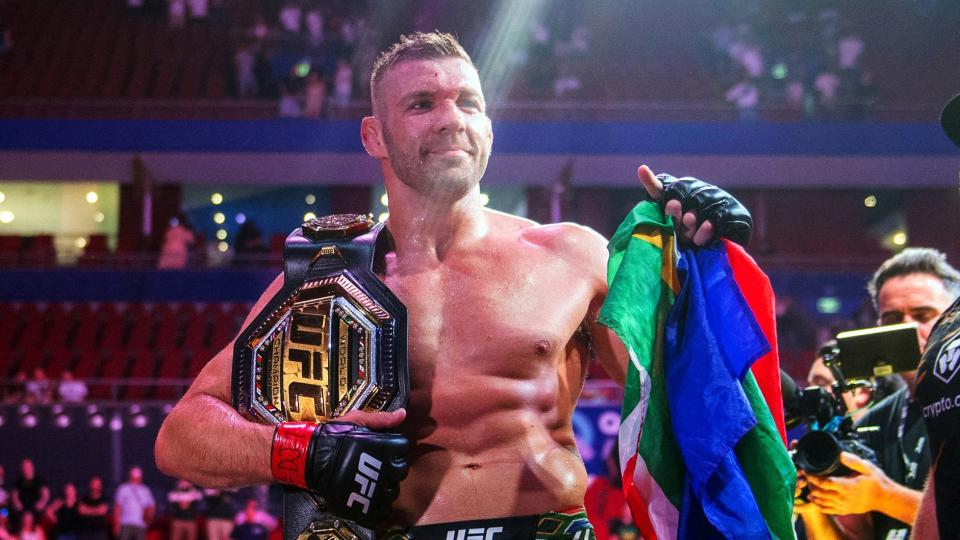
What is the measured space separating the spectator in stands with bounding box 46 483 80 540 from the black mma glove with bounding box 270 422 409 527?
7.34m

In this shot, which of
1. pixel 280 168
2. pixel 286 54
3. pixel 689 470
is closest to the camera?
pixel 689 470

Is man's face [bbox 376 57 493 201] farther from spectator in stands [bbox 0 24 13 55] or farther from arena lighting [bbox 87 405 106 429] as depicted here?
spectator in stands [bbox 0 24 13 55]

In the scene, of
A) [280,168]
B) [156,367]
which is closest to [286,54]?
[280,168]

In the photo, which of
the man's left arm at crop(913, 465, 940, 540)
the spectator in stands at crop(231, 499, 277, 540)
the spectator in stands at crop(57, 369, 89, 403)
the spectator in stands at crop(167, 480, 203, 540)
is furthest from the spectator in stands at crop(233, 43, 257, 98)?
the man's left arm at crop(913, 465, 940, 540)

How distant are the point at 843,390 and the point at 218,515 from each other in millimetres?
6647

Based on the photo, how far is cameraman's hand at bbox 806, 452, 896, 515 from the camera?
291 centimetres

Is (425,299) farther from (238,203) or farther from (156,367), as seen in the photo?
(238,203)

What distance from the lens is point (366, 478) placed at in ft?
6.30

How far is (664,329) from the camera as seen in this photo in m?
2.14

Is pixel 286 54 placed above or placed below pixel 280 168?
above

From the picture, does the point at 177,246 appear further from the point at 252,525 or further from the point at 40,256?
the point at 252,525

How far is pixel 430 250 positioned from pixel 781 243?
43.4 feet

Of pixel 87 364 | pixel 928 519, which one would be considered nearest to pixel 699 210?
pixel 928 519

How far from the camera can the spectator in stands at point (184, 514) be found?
8508 mm
